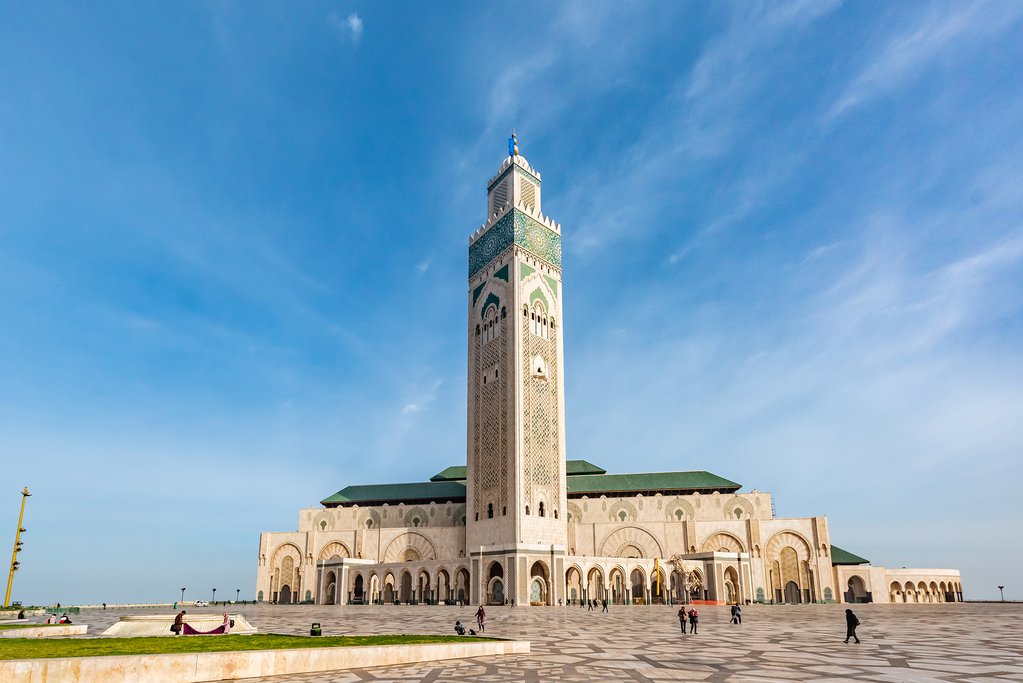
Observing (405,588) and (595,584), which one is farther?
(405,588)

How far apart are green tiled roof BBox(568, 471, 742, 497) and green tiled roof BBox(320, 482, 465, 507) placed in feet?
32.9

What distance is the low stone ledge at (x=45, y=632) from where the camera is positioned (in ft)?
52.9

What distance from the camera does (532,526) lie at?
151 feet

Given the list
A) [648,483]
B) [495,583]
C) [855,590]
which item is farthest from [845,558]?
[495,583]

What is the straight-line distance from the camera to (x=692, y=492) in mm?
56312

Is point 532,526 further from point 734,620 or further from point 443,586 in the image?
point 734,620

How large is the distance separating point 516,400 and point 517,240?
38.6 feet

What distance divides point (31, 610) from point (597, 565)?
3111 centimetres

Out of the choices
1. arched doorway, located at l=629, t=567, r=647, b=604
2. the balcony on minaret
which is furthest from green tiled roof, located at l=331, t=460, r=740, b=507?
the balcony on minaret

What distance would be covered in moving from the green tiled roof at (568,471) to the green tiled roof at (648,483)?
2157mm

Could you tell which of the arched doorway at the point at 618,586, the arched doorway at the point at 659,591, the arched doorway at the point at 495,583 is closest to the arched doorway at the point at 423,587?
the arched doorway at the point at 495,583

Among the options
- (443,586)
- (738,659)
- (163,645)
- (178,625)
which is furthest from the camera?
(443,586)

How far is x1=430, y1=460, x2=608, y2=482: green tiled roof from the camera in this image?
6181 centimetres

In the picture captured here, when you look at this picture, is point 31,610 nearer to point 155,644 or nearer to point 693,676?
point 155,644
